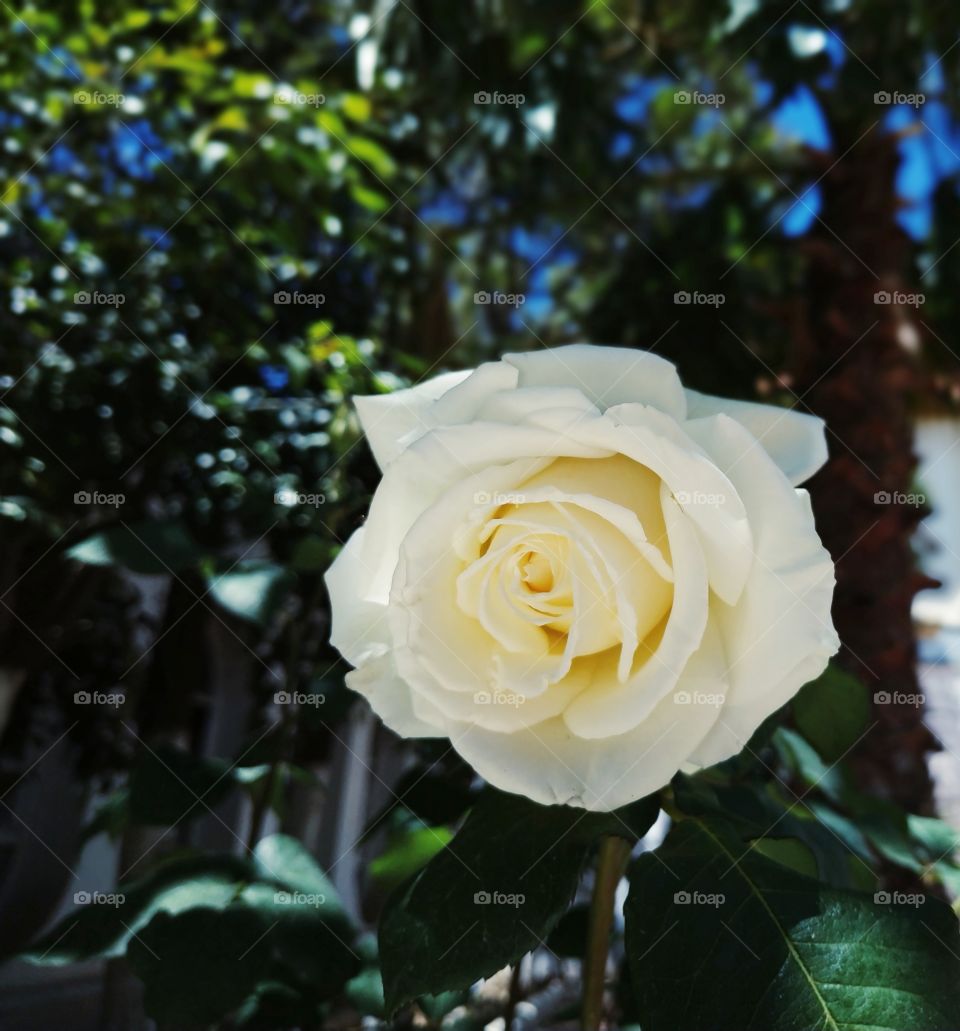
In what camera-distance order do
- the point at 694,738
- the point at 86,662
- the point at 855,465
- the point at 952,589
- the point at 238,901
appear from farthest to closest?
the point at 952,589, the point at 86,662, the point at 855,465, the point at 238,901, the point at 694,738

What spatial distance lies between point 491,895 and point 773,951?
0.48 feet

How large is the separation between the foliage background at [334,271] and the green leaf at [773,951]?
2.15ft

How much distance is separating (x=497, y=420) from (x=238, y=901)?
49 cm

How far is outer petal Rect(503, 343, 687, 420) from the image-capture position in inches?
19.5

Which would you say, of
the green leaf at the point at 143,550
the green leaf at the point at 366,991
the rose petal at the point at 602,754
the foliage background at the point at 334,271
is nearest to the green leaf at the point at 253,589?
the green leaf at the point at 143,550

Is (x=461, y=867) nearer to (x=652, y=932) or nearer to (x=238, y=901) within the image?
(x=652, y=932)

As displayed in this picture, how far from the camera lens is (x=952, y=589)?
5.44 meters

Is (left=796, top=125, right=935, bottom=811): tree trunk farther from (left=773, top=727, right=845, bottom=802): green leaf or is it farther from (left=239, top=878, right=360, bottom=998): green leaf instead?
(left=239, top=878, right=360, bottom=998): green leaf

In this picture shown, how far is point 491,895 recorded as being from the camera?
518 millimetres

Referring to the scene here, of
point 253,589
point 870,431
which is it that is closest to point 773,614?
point 253,589

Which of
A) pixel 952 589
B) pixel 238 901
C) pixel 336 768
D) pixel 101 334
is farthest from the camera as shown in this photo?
pixel 952 589

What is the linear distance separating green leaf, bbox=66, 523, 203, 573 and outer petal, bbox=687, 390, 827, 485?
514mm

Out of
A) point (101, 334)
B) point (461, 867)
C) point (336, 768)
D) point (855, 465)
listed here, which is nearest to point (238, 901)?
point (461, 867)

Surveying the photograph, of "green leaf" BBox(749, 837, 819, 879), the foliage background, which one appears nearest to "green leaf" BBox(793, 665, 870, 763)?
"green leaf" BBox(749, 837, 819, 879)
